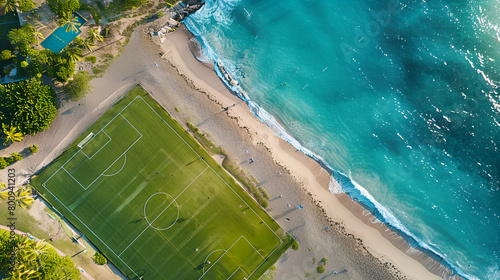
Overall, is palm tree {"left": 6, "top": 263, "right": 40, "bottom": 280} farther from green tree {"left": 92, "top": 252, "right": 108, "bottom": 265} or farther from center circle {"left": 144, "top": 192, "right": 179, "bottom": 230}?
center circle {"left": 144, "top": 192, "right": 179, "bottom": 230}

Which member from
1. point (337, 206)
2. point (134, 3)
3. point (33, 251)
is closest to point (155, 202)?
point (33, 251)

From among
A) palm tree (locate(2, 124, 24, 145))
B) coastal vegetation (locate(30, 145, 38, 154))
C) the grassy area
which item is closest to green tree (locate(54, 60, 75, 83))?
palm tree (locate(2, 124, 24, 145))

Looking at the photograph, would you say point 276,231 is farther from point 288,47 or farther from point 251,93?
point 288,47

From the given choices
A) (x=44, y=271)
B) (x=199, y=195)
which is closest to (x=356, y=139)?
(x=199, y=195)

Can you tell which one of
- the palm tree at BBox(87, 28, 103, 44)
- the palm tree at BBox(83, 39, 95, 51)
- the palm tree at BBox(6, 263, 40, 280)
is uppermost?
the palm tree at BBox(87, 28, 103, 44)

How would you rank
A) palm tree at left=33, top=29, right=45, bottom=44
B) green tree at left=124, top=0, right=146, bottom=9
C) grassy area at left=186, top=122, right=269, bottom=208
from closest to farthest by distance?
palm tree at left=33, top=29, right=45, bottom=44 → grassy area at left=186, top=122, right=269, bottom=208 → green tree at left=124, top=0, right=146, bottom=9
